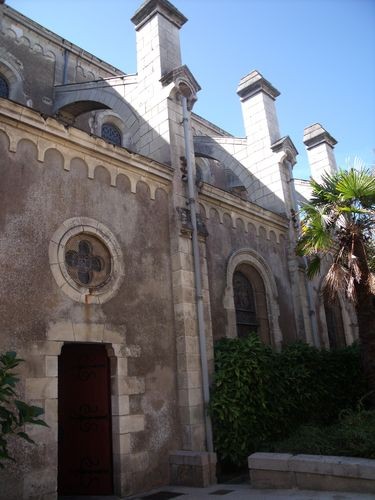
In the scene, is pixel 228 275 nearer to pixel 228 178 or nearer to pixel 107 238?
pixel 107 238

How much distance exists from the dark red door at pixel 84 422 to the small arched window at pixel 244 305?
4161 millimetres

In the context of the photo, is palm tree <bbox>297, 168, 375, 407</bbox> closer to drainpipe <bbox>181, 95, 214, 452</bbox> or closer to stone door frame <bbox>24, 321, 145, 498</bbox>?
drainpipe <bbox>181, 95, 214, 452</bbox>

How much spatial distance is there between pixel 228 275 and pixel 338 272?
2435 millimetres

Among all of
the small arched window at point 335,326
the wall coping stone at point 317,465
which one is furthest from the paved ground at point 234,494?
the small arched window at point 335,326

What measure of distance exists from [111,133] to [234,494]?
1070cm

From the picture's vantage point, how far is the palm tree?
30.2ft

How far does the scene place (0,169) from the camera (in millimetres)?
6559

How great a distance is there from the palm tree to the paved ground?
10.9ft

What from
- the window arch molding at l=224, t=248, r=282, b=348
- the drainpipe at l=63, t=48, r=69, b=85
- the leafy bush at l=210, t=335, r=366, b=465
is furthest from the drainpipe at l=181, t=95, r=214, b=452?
the drainpipe at l=63, t=48, r=69, b=85

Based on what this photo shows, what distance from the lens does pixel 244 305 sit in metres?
11.1

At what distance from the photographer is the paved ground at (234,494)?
231 inches

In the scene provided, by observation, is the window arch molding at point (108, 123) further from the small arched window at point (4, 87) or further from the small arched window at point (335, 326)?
the small arched window at point (335, 326)

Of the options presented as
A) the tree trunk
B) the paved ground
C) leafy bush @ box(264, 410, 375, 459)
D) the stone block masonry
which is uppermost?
the tree trunk

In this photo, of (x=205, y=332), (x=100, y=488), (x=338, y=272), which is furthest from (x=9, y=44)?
(x=100, y=488)
